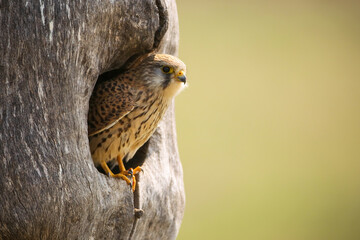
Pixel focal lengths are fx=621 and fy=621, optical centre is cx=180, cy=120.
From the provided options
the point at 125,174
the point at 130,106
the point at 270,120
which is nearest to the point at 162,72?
the point at 130,106

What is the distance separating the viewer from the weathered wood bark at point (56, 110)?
9.53 feet

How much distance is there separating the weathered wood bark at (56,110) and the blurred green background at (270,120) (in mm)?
5423

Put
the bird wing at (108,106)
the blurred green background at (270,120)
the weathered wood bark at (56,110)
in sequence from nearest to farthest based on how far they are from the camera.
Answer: the weathered wood bark at (56,110) → the bird wing at (108,106) → the blurred green background at (270,120)

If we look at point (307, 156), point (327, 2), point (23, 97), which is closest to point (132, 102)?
point (23, 97)

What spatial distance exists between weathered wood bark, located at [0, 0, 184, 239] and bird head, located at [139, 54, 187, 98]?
0.86 feet

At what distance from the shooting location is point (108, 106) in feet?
11.6

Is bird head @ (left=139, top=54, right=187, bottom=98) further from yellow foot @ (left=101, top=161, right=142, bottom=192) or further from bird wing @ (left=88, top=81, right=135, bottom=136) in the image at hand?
yellow foot @ (left=101, top=161, right=142, bottom=192)

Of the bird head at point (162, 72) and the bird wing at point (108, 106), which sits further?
the bird head at point (162, 72)

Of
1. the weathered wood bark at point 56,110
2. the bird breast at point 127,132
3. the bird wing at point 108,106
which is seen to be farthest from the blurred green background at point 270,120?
the weathered wood bark at point 56,110

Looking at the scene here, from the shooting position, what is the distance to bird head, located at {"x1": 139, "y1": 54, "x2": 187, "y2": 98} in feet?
12.1

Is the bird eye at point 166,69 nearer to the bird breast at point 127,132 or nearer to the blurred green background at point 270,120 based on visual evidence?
the bird breast at point 127,132

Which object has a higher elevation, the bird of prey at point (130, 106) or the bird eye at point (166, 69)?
the bird eye at point (166, 69)

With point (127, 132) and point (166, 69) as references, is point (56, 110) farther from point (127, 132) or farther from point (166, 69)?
point (166, 69)

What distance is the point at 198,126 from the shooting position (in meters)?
10.1
